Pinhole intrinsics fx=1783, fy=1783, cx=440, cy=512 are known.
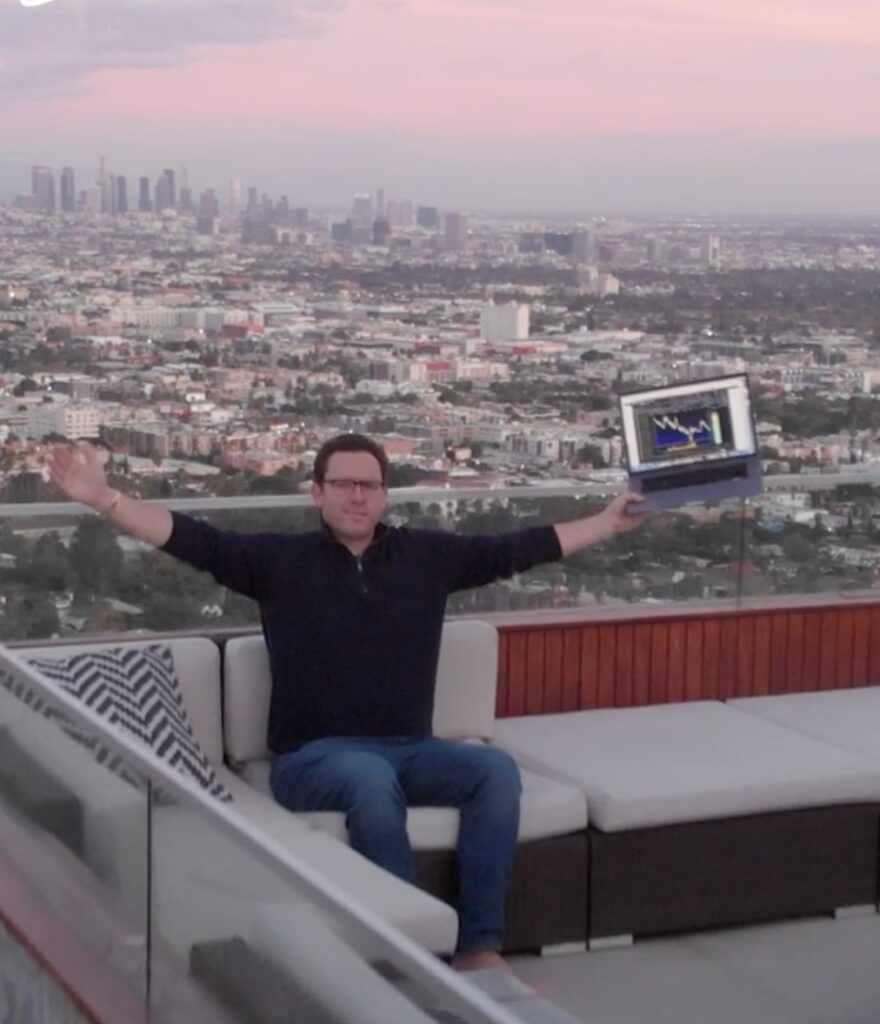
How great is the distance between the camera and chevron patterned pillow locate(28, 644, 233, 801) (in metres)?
3.79

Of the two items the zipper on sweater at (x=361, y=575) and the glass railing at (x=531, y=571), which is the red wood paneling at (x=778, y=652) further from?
the zipper on sweater at (x=361, y=575)

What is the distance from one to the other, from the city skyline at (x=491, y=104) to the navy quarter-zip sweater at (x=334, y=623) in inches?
166

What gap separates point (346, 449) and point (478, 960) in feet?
3.92

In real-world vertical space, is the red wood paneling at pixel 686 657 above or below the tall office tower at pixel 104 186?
below

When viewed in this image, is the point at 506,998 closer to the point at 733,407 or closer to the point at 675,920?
the point at 675,920

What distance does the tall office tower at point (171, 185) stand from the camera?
7984mm

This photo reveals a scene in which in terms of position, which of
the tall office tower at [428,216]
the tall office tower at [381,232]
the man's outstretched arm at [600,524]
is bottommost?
the man's outstretched arm at [600,524]

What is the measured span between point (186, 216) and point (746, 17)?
2734 mm

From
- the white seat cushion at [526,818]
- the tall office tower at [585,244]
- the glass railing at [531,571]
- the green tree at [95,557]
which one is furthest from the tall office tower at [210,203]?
the white seat cushion at [526,818]

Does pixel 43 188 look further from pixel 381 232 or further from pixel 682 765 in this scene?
pixel 682 765

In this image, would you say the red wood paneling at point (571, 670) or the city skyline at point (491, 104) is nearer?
the red wood paneling at point (571, 670)

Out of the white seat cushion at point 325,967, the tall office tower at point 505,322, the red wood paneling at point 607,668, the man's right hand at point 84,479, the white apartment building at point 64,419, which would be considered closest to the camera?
the white seat cushion at point 325,967

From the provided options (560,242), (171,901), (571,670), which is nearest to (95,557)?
(571,670)

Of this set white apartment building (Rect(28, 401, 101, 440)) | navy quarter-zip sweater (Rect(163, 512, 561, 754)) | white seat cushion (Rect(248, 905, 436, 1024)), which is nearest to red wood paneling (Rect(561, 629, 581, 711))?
navy quarter-zip sweater (Rect(163, 512, 561, 754))
